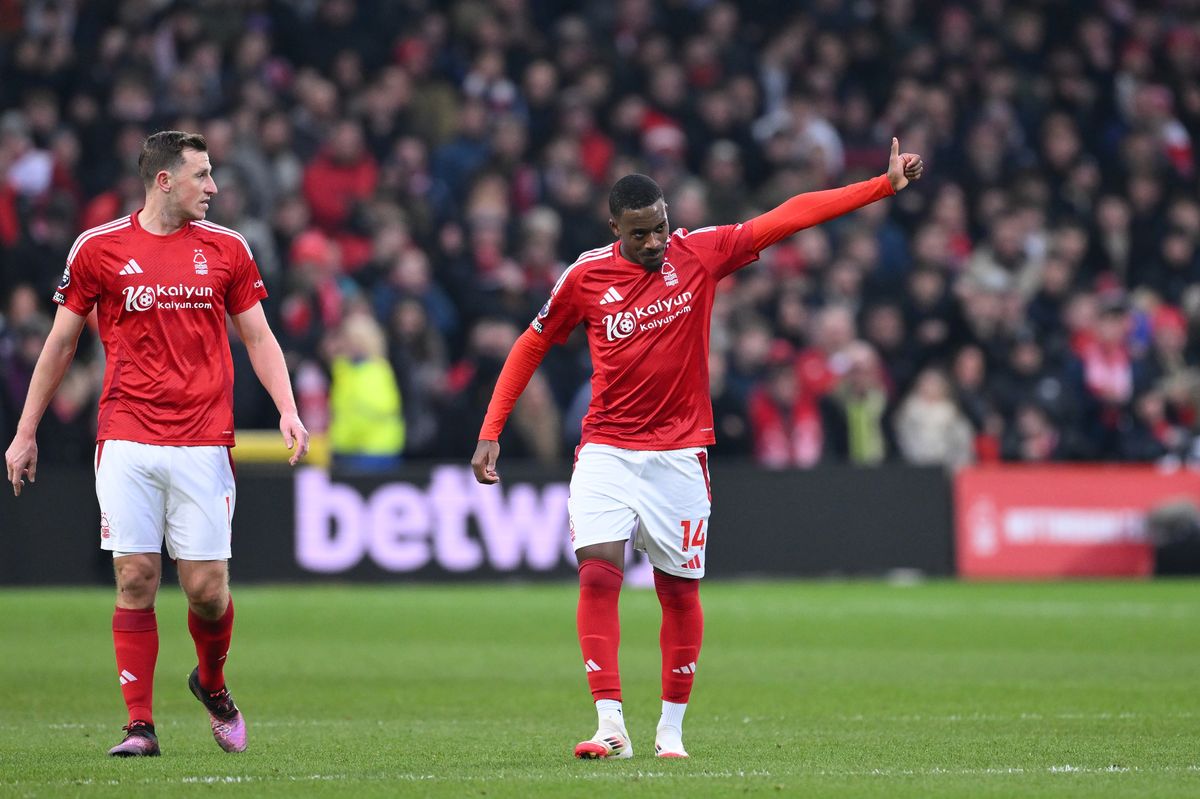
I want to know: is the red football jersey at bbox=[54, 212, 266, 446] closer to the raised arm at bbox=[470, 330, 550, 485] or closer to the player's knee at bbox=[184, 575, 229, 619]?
the player's knee at bbox=[184, 575, 229, 619]

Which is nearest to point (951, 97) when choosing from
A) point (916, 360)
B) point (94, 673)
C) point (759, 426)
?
point (916, 360)

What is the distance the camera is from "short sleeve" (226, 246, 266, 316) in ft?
27.5

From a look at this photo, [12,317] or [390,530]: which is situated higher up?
[12,317]

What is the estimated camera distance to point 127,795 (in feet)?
22.0

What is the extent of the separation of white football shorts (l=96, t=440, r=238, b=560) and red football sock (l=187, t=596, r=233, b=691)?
0.34 metres

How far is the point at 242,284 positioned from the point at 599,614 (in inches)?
83.2

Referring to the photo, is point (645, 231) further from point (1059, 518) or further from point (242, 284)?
point (1059, 518)

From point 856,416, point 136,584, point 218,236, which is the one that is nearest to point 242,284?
point 218,236

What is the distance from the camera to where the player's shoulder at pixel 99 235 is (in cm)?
818

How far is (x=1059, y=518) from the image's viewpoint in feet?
66.1

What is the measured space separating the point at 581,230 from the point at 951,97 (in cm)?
671

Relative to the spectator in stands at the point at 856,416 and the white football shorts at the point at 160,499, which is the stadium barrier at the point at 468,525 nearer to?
the spectator in stands at the point at 856,416

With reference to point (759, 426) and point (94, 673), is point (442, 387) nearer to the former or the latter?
point (759, 426)

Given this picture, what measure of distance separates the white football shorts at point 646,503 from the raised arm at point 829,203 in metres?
1.00
